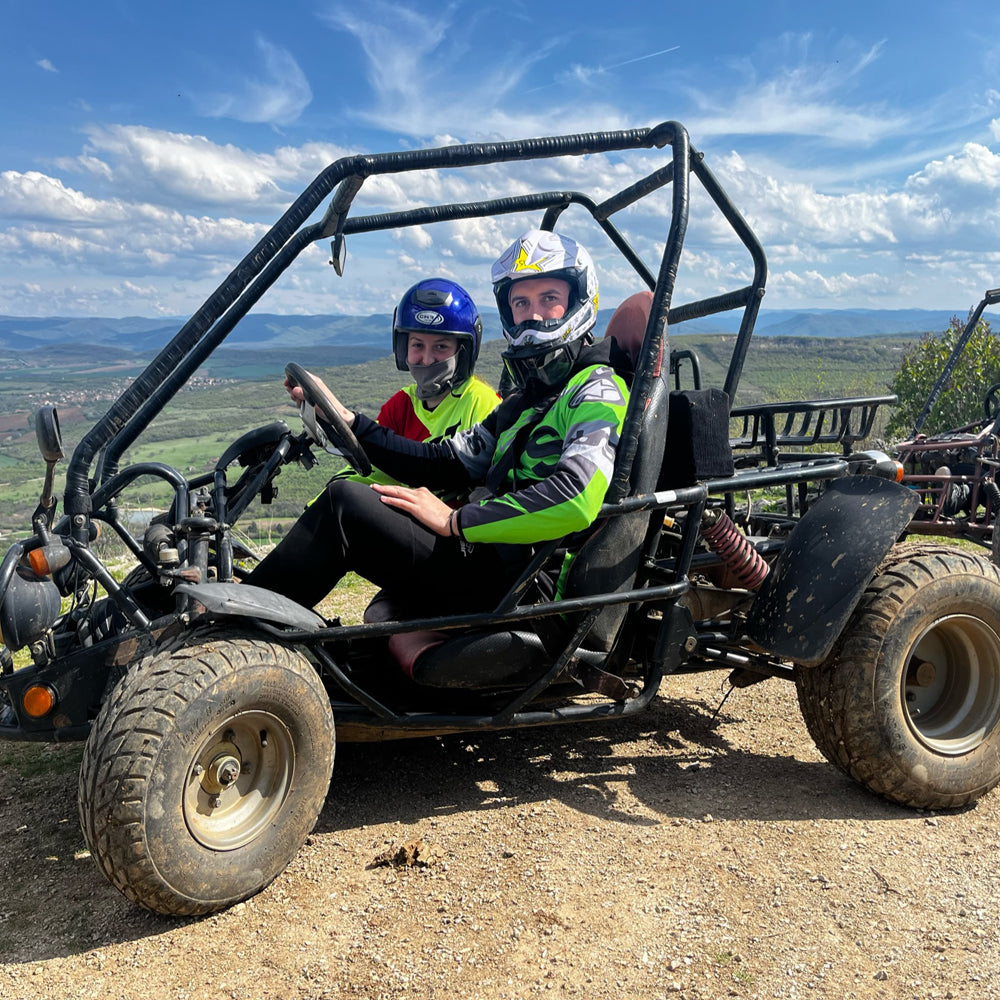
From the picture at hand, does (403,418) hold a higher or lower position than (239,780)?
higher

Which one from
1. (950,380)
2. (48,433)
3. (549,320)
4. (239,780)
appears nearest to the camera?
(239,780)

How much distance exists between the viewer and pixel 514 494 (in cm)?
303

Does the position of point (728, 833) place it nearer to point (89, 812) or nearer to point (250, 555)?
point (89, 812)

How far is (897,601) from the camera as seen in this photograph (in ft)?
11.2

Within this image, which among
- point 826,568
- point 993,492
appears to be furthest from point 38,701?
point 993,492

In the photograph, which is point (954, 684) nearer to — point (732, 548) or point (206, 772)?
point (732, 548)

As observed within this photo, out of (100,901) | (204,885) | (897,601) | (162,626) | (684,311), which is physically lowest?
(100,901)

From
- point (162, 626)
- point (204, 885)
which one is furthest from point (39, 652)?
point (204, 885)

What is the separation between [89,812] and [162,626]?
26.0 inches

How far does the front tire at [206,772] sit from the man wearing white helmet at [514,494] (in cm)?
46

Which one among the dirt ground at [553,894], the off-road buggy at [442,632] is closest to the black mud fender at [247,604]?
the off-road buggy at [442,632]

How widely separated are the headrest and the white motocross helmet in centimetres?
13

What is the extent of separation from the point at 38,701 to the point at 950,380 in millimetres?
23348

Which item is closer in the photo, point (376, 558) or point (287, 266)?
point (376, 558)
